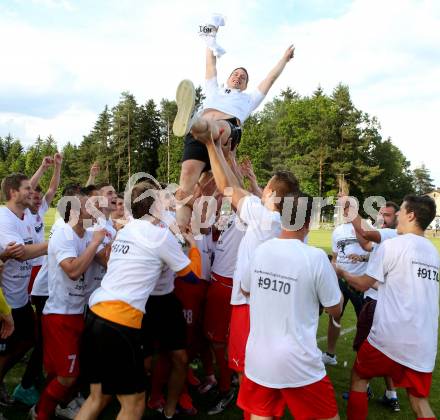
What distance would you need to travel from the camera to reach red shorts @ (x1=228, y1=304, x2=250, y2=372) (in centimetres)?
424

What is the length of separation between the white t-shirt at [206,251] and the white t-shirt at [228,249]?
168 mm

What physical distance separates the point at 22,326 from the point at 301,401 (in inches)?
130

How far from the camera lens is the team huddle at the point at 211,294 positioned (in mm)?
3127

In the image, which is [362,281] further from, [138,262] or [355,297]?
[355,297]

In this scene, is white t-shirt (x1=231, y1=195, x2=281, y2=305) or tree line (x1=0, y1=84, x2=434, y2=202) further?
tree line (x1=0, y1=84, x2=434, y2=202)

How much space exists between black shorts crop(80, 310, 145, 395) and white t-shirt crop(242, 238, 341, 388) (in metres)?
0.95

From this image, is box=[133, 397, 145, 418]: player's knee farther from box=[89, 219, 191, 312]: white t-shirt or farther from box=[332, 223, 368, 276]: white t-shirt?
box=[332, 223, 368, 276]: white t-shirt

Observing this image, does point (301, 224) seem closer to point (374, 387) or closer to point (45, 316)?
point (45, 316)

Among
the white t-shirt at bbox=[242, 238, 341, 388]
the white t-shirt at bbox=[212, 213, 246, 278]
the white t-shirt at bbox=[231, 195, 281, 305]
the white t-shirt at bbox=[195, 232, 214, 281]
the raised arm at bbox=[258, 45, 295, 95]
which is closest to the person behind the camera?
the white t-shirt at bbox=[242, 238, 341, 388]

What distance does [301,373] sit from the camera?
303 cm

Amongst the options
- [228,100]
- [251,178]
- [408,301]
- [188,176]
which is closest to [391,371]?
[408,301]

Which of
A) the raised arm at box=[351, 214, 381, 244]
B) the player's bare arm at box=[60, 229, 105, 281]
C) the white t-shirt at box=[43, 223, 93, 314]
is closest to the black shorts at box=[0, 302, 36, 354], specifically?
the white t-shirt at box=[43, 223, 93, 314]

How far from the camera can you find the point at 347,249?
7.13m

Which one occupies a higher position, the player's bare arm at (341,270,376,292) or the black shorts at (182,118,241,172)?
the black shorts at (182,118,241,172)
